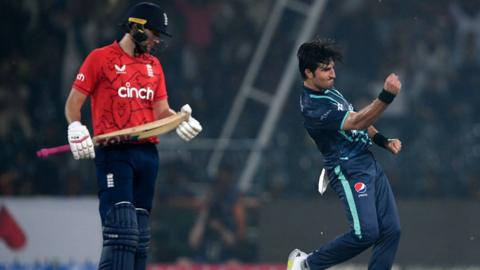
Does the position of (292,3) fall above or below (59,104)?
above

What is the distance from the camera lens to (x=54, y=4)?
15898 mm

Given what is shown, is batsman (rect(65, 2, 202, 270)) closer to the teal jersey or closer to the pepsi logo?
the teal jersey

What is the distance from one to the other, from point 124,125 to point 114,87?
0.95 ft

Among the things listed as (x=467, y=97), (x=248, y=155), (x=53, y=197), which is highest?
(x=467, y=97)

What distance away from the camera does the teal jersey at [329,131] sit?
31.8 ft

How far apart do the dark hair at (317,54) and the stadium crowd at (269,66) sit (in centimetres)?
495

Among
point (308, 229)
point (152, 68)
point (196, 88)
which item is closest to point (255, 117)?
point (196, 88)

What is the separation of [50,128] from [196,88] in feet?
6.12

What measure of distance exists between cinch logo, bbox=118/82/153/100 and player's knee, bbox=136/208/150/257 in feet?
2.77

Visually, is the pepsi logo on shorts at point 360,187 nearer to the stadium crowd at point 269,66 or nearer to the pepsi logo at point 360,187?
the pepsi logo at point 360,187

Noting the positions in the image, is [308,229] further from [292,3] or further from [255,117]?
[292,3]

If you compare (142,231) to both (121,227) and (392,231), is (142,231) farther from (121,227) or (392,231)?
(392,231)

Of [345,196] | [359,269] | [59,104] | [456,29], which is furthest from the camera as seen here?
[456,29]

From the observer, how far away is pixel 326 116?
9633 mm
